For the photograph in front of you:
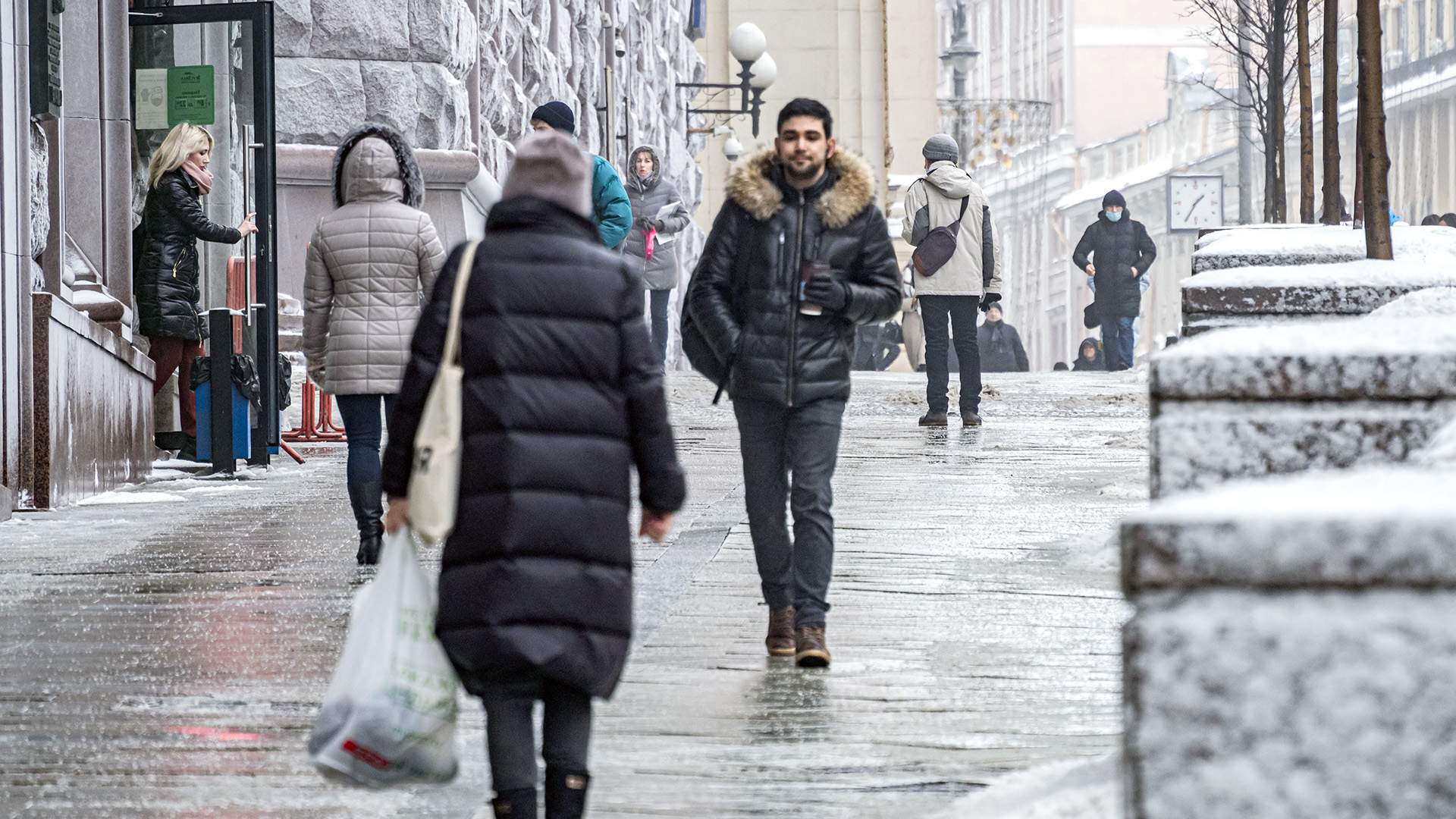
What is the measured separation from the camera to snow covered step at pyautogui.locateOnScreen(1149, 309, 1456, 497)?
12.9 feet

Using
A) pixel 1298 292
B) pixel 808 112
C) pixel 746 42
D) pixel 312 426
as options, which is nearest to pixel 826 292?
pixel 808 112

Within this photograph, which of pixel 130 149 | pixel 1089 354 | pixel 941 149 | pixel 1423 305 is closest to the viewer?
pixel 1423 305

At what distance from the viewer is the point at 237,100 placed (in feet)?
49.3

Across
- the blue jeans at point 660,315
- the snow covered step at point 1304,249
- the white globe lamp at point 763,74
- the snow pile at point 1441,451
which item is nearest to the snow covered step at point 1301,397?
the snow pile at point 1441,451

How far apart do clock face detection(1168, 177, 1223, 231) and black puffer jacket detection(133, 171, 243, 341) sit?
23.8m

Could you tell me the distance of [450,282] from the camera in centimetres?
436

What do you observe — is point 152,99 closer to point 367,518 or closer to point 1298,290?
point 367,518

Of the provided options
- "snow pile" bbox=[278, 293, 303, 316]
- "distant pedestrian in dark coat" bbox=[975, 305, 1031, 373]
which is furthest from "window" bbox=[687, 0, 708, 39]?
"snow pile" bbox=[278, 293, 303, 316]

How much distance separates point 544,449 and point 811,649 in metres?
2.55

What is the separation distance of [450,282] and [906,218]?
11.9m

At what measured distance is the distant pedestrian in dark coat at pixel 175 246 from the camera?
12.9 metres

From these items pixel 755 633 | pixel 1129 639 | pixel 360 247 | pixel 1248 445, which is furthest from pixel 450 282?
pixel 360 247

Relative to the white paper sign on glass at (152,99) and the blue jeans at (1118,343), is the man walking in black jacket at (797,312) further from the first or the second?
the blue jeans at (1118,343)

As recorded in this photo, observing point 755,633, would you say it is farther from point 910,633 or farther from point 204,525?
point 204,525
